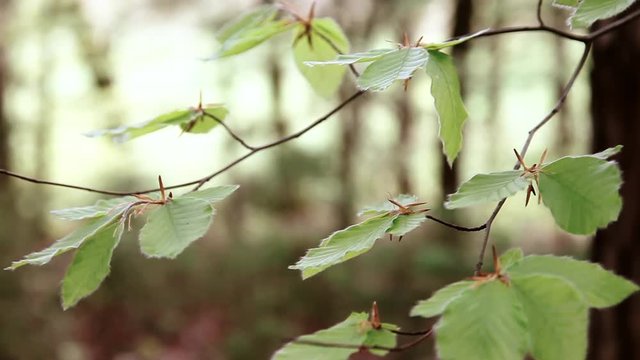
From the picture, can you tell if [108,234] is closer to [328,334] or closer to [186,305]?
[328,334]

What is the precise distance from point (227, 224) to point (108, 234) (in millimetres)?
8548

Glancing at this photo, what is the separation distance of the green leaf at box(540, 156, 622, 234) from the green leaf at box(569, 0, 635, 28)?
17cm

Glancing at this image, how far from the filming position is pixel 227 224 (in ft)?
29.8

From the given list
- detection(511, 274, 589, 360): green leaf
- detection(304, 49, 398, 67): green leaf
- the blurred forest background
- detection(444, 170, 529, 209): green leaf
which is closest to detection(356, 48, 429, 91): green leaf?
detection(304, 49, 398, 67): green leaf

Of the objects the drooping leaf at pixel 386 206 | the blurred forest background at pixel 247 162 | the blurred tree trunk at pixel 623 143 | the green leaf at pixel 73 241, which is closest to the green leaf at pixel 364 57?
the drooping leaf at pixel 386 206

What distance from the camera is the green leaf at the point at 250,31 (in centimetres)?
82

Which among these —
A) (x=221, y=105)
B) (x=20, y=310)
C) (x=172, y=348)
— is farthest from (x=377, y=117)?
(x=221, y=105)

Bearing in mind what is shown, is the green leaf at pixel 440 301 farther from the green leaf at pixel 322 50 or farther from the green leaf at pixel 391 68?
the green leaf at pixel 322 50

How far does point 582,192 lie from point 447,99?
185mm

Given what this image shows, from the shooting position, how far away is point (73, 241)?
0.62m

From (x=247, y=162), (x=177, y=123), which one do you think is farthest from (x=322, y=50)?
(x=247, y=162)

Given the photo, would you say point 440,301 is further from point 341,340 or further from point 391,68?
point 391,68

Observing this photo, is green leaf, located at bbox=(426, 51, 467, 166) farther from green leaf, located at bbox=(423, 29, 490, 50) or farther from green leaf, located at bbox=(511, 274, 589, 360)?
green leaf, located at bbox=(511, 274, 589, 360)

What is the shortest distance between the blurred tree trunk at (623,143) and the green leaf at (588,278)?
1.39 meters
